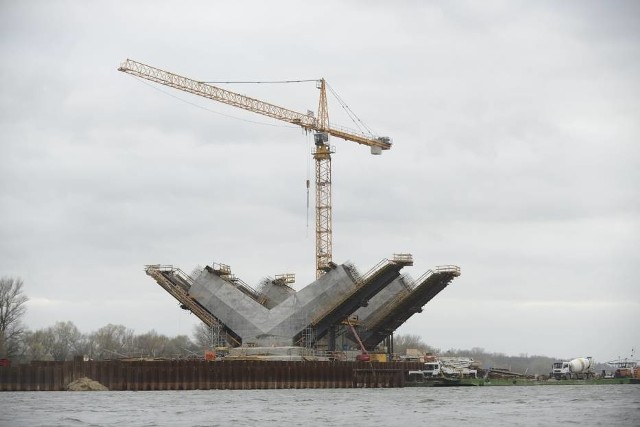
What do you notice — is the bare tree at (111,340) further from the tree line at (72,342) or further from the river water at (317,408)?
the river water at (317,408)

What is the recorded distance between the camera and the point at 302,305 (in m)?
93.6

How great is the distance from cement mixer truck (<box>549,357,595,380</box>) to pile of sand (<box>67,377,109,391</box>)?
46.0 meters

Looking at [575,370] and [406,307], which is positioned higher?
[406,307]

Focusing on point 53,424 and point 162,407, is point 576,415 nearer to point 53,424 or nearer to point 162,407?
point 162,407

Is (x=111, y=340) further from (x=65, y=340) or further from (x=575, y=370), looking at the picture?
(x=575, y=370)

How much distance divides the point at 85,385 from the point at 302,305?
2123cm

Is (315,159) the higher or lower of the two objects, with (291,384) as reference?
higher

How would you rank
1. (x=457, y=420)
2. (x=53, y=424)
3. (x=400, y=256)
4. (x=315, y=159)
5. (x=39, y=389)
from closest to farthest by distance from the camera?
1. (x=53, y=424)
2. (x=457, y=420)
3. (x=39, y=389)
4. (x=400, y=256)
5. (x=315, y=159)

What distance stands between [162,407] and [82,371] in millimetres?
20226

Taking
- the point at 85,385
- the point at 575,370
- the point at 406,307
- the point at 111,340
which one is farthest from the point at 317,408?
the point at 111,340

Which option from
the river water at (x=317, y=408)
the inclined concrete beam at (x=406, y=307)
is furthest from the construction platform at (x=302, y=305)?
the river water at (x=317, y=408)

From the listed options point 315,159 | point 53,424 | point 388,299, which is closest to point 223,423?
point 53,424

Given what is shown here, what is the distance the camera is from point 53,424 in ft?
168

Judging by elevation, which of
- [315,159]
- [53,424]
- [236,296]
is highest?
[315,159]
